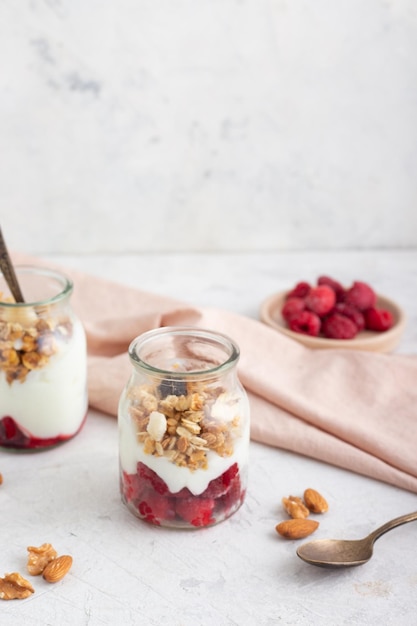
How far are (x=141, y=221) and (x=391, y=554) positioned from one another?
121 cm

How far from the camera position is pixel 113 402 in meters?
1.31

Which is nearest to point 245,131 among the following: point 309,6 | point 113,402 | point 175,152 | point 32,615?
point 175,152

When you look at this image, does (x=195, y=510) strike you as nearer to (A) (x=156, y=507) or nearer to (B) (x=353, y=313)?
(A) (x=156, y=507)

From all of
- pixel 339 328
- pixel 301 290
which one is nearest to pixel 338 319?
pixel 339 328

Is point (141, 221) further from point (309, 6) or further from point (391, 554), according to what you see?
point (391, 554)

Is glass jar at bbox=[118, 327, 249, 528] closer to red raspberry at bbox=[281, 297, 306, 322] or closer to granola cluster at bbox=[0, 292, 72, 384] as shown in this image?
granola cluster at bbox=[0, 292, 72, 384]

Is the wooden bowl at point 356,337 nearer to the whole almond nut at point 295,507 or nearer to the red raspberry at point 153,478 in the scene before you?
the whole almond nut at point 295,507

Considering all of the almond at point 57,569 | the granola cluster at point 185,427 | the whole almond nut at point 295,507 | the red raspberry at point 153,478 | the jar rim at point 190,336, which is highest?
the jar rim at point 190,336

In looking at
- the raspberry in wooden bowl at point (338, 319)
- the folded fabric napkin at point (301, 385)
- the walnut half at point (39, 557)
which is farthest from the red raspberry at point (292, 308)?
the walnut half at point (39, 557)

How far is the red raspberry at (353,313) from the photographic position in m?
1.58

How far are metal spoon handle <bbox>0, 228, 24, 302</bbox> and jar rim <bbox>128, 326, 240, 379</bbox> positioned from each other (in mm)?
187

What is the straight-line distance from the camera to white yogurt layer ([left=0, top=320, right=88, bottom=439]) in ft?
3.79

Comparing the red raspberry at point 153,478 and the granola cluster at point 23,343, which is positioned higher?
the granola cluster at point 23,343

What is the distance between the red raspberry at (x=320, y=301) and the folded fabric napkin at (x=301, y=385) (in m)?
0.12
